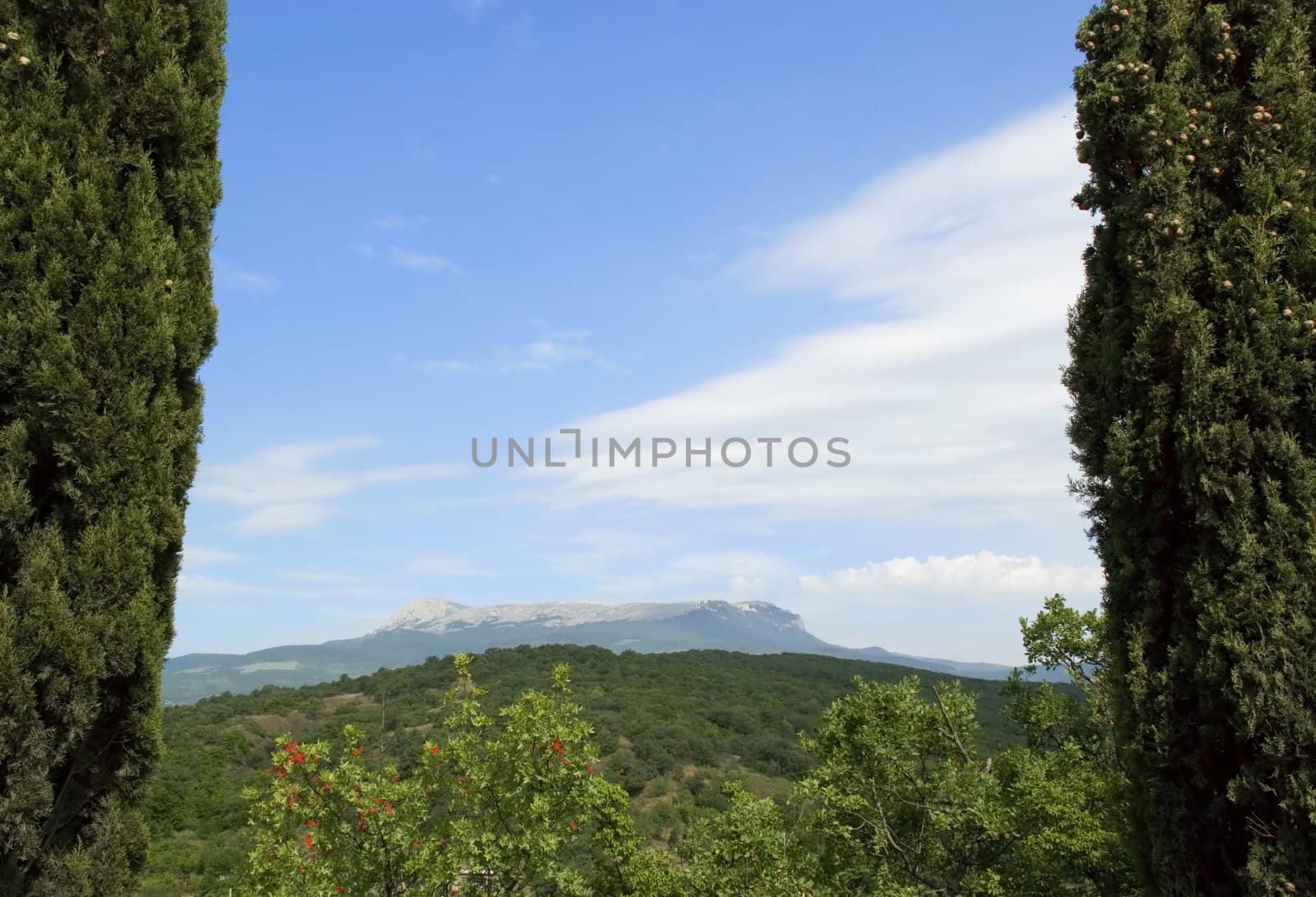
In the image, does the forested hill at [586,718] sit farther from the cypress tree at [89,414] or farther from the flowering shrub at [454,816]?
the cypress tree at [89,414]

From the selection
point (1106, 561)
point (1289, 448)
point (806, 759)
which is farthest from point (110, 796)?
point (806, 759)

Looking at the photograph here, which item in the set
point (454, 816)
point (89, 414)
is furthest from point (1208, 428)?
point (89, 414)

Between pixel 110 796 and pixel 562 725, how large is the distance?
10.8 feet

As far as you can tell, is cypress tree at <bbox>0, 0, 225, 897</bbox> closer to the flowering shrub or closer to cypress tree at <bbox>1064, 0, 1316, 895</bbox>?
the flowering shrub

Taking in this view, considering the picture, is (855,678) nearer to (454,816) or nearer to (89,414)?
(454,816)

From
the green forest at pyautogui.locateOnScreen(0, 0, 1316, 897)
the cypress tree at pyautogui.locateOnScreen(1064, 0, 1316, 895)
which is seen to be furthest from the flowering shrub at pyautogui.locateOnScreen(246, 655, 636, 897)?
the cypress tree at pyautogui.locateOnScreen(1064, 0, 1316, 895)

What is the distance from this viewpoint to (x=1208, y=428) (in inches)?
182

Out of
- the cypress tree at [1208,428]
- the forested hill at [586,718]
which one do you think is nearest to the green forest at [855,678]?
the cypress tree at [1208,428]

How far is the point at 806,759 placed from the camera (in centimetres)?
3238

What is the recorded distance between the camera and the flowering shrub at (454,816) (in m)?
6.73

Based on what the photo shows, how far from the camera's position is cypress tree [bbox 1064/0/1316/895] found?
4.25 meters

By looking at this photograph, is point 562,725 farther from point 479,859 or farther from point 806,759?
point 806,759

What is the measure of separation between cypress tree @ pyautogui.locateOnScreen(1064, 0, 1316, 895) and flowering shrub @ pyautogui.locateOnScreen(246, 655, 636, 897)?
4338 millimetres

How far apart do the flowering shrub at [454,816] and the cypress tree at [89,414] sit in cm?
183
